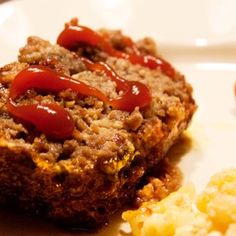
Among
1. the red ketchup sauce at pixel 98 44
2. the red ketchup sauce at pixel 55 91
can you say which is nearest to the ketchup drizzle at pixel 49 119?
the red ketchup sauce at pixel 55 91

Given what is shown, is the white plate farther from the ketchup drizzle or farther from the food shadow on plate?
the ketchup drizzle

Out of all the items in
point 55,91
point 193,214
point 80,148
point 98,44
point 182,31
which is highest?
point 182,31

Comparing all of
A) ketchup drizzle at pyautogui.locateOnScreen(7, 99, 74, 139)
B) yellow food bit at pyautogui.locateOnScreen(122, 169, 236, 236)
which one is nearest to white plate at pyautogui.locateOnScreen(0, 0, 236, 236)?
yellow food bit at pyautogui.locateOnScreen(122, 169, 236, 236)

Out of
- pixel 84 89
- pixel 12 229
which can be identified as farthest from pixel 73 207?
pixel 84 89

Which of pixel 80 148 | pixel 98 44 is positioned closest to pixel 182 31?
pixel 98 44

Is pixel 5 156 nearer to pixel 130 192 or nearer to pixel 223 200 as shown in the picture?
pixel 130 192

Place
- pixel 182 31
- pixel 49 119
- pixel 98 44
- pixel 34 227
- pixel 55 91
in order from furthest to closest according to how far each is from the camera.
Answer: pixel 182 31 < pixel 98 44 < pixel 55 91 < pixel 34 227 < pixel 49 119

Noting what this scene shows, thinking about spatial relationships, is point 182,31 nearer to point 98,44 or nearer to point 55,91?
point 98,44
